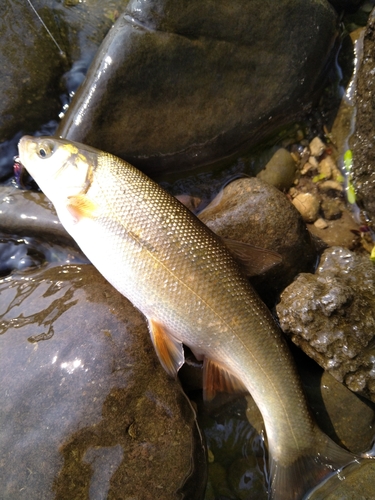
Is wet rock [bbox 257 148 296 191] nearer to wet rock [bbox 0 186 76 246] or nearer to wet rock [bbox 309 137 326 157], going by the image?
wet rock [bbox 309 137 326 157]

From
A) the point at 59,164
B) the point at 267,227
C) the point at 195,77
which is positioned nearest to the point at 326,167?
the point at 267,227

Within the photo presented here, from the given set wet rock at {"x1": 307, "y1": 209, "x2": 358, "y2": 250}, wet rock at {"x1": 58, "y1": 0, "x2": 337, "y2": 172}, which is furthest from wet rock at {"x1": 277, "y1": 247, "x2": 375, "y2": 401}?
wet rock at {"x1": 58, "y1": 0, "x2": 337, "y2": 172}

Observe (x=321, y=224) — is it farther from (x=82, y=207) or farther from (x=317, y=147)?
(x=82, y=207)

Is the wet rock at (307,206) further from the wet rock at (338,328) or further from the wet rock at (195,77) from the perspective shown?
the wet rock at (338,328)

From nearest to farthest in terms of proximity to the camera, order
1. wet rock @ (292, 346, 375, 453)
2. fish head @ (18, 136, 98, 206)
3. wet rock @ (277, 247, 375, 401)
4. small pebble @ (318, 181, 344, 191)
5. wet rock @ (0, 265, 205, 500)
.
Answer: wet rock @ (0, 265, 205, 500) → fish head @ (18, 136, 98, 206) → wet rock @ (277, 247, 375, 401) → wet rock @ (292, 346, 375, 453) → small pebble @ (318, 181, 344, 191)

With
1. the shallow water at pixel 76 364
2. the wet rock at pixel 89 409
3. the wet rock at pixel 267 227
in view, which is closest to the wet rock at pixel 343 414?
the shallow water at pixel 76 364


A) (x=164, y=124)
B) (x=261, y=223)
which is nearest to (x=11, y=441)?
(x=261, y=223)

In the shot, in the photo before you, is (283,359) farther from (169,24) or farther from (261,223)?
(169,24)
